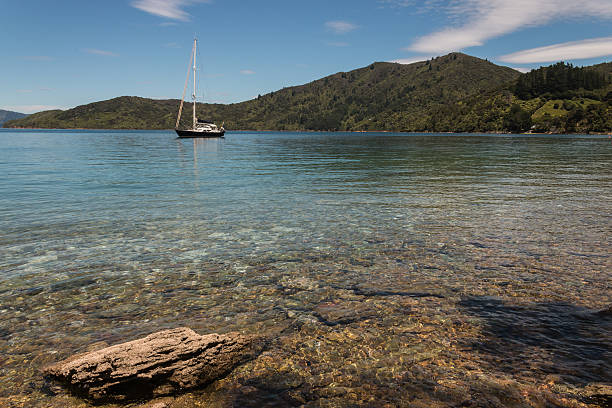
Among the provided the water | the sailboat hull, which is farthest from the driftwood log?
the sailboat hull

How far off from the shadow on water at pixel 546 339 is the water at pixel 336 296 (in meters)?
0.04

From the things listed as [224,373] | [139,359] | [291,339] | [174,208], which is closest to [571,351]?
[291,339]

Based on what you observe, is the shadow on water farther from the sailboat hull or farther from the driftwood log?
the sailboat hull

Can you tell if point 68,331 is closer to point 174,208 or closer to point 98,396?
point 98,396

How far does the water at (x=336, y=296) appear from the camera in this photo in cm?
555

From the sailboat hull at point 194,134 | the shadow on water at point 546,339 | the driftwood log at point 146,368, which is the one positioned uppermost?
the sailboat hull at point 194,134

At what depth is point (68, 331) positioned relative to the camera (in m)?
7.08

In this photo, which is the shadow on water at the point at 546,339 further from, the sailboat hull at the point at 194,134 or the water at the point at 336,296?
the sailboat hull at the point at 194,134

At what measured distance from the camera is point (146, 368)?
529cm

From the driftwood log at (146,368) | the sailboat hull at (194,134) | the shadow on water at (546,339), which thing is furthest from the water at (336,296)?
the sailboat hull at (194,134)

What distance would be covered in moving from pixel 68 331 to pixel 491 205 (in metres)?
19.8

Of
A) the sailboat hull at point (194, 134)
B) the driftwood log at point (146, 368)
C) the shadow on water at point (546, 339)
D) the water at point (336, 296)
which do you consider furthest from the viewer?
the sailboat hull at point (194, 134)

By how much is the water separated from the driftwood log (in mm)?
235

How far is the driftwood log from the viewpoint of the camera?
17.0ft
